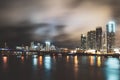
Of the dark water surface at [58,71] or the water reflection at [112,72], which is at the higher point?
the dark water surface at [58,71]

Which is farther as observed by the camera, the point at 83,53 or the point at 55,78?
the point at 83,53

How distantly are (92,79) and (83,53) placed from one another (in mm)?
156860

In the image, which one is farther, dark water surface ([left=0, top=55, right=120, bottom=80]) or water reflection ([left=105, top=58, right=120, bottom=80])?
water reflection ([left=105, top=58, right=120, bottom=80])

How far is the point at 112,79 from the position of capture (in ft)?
145

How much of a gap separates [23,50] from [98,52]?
4795cm

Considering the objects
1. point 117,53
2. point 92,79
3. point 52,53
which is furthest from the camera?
point 52,53

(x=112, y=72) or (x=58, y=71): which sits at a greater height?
(x=58, y=71)

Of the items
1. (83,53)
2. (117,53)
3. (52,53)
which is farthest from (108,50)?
(52,53)

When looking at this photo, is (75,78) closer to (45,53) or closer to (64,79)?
(64,79)

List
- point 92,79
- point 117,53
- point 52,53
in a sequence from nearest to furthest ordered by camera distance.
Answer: point 92,79 < point 117,53 < point 52,53

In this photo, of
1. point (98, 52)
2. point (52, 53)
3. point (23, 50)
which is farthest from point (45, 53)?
point (98, 52)

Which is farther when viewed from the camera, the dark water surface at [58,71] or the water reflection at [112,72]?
the water reflection at [112,72]

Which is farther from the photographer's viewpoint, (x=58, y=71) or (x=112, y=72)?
(x=112, y=72)

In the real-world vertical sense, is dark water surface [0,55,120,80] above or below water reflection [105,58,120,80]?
above
